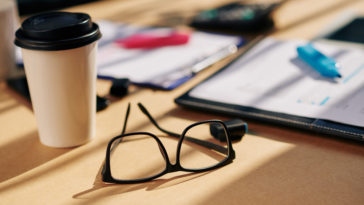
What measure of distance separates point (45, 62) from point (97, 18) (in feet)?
2.50

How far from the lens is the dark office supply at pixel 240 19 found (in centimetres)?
107

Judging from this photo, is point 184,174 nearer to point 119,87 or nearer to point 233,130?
point 233,130

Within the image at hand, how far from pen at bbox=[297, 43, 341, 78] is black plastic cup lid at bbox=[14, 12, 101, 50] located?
41 cm

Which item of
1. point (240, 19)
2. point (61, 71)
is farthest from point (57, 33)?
point (240, 19)

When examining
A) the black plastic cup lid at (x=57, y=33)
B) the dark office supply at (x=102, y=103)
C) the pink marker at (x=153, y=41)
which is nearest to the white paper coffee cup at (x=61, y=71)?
the black plastic cup lid at (x=57, y=33)

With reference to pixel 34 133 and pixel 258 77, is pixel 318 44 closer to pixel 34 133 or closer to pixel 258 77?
pixel 258 77

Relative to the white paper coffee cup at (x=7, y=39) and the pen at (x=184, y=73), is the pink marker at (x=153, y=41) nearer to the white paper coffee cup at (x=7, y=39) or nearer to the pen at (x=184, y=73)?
the pen at (x=184, y=73)

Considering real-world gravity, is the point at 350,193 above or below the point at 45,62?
below

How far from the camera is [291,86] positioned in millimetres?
716

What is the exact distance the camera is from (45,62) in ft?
1.77

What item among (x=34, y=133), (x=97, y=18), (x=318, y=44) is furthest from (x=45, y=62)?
(x=97, y=18)

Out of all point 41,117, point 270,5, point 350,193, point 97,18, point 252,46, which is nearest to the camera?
point 350,193

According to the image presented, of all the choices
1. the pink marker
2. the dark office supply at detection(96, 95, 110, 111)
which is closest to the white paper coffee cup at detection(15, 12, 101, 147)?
the dark office supply at detection(96, 95, 110, 111)

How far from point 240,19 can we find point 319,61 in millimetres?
366
